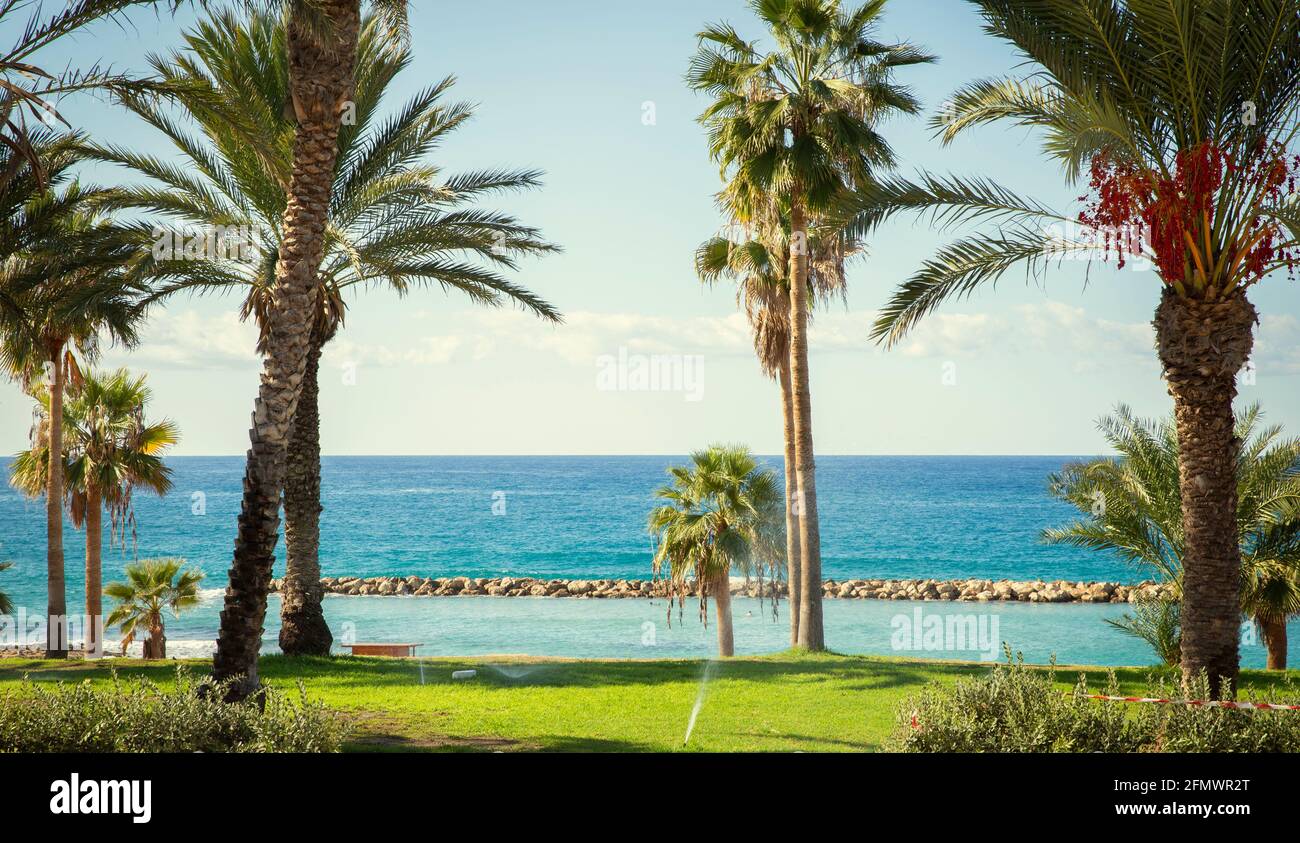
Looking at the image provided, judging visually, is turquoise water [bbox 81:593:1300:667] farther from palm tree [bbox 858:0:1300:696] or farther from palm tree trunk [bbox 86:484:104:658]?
palm tree [bbox 858:0:1300:696]

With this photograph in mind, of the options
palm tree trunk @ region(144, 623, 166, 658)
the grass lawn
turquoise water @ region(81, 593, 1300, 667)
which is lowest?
turquoise water @ region(81, 593, 1300, 667)

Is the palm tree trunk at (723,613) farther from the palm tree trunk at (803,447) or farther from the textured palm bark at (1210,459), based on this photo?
the textured palm bark at (1210,459)

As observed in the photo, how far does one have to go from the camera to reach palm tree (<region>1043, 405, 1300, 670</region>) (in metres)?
15.4

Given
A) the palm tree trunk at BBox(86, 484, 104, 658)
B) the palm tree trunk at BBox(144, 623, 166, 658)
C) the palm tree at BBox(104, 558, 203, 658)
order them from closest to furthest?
the palm tree trunk at BBox(86, 484, 104, 658) < the palm tree at BBox(104, 558, 203, 658) < the palm tree trunk at BBox(144, 623, 166, 658)

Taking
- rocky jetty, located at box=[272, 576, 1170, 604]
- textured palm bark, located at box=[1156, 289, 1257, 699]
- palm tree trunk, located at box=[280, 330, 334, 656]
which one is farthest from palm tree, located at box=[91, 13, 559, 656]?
rocky jetty, located at box=[272, 576, 1170, 604]

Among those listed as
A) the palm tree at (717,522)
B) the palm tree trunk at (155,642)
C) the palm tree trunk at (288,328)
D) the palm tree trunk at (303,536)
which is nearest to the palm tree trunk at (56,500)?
the palm tree trunk at (155,642)

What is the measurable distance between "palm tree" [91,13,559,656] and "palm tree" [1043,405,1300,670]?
966cm

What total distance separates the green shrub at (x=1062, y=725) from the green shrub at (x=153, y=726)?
418cm

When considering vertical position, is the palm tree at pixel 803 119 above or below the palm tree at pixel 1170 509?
above

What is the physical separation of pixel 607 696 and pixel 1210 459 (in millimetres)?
7450

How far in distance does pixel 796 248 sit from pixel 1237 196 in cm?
832

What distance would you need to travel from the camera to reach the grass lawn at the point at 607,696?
10039 millimetres

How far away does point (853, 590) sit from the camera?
48375 mm
